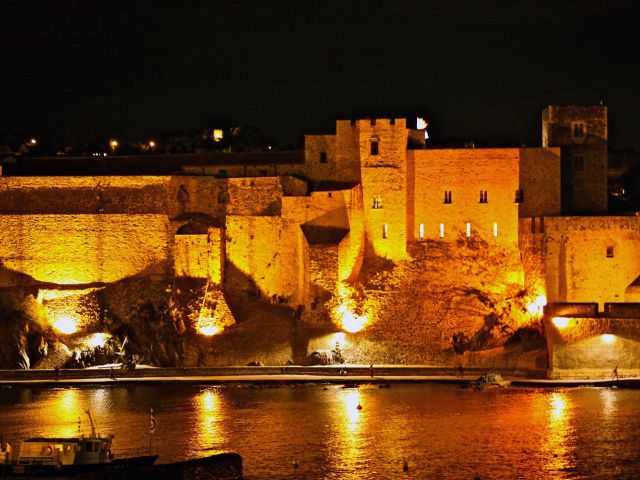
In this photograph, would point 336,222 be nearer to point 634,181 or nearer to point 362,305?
point 362,305

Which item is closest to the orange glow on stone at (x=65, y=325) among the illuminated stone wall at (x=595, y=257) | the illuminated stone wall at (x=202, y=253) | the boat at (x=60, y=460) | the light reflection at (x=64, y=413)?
the illuminated stone wall at (x=202, y=253)

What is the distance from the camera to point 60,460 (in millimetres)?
43469

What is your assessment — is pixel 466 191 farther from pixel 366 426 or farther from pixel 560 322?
pixel 366 426

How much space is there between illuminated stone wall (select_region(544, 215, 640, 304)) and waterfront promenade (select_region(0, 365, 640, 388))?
5038mm

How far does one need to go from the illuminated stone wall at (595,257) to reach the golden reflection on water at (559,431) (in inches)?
308

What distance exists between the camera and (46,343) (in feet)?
217

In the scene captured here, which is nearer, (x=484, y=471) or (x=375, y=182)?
(x=484, y=471)

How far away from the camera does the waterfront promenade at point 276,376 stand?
6078cm

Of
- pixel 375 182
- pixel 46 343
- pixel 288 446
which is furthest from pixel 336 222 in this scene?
pixel 288 446

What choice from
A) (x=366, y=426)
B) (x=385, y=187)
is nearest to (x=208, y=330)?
(x=385, y=187)

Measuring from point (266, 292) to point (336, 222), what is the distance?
4.82 meters

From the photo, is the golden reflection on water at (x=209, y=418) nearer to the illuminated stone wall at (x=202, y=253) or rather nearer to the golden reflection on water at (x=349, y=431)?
the golden reflection on water at (x=349, y=431)

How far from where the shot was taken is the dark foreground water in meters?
45.9

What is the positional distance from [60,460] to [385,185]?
27.2 metres
